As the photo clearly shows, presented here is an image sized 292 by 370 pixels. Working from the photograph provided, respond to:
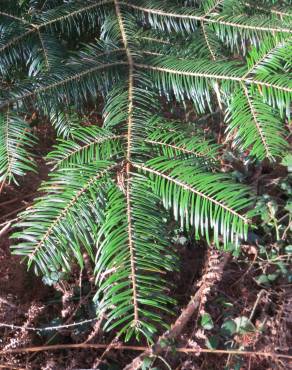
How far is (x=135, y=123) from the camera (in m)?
0.86

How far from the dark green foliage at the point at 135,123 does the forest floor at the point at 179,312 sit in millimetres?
366

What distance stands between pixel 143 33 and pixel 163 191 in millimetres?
541

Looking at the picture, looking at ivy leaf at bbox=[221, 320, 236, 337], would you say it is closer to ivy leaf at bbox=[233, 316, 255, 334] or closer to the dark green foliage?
ivy leaf at bbox=[233, 316, 255, 334]

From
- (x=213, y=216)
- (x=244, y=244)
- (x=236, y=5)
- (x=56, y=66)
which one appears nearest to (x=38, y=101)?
(x=56, y=66)

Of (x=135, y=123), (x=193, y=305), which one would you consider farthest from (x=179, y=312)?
(x=135, y=123)

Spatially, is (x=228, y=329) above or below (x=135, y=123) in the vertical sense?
below

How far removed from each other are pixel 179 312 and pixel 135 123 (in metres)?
0.72

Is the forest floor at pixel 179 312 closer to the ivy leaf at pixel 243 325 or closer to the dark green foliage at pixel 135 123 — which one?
the ivy leaf at pixel 243 325

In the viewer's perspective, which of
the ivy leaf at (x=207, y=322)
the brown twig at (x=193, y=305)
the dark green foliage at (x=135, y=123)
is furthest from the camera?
the ivy leaf at (x=207, y=322)

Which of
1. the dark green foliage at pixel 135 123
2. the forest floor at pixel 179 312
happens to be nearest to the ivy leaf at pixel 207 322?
the forest floor at pixel 179 312

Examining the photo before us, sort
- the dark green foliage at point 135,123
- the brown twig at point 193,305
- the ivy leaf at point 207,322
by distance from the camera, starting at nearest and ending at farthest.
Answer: the dark green foliage at point 135,123 < the brown twig at point 193,305 < the ivy leaf at point 207,322

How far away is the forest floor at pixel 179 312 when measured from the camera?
1184 millimetres

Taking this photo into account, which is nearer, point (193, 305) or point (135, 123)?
point (135, 123)

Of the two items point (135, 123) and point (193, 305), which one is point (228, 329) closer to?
point (193, 305)
